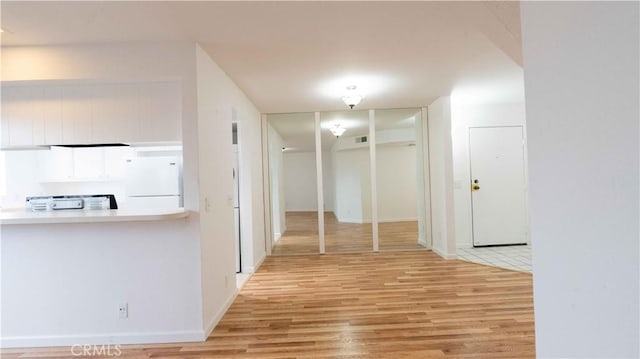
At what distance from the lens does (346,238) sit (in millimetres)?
6805

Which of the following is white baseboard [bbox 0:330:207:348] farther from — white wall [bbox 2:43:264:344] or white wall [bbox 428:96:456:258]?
white wall [bbox 428:96:456:258]

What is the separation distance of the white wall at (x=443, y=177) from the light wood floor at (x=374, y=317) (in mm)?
578

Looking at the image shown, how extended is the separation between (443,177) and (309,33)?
331cm

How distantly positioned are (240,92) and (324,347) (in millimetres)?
3086

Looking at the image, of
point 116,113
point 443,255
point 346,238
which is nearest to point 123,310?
point 116,113

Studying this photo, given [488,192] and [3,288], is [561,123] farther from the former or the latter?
[488,192]

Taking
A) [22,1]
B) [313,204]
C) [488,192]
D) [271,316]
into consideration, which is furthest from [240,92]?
[313,204]

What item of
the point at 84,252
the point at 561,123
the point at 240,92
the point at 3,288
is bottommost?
the point at 3,288

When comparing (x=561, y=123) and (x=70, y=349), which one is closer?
(x=561, y=123)

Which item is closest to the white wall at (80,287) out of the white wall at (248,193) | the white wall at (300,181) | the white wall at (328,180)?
the white wall at (248,193)

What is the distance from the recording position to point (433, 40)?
284cm

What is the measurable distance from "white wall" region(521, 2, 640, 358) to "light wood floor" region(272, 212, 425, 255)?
4.74m

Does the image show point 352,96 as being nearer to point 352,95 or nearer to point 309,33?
point 352,95

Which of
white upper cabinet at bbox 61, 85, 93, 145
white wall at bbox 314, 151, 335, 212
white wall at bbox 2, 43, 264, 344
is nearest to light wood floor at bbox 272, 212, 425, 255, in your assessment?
white wall at bbox 314, 151, 335, 212
